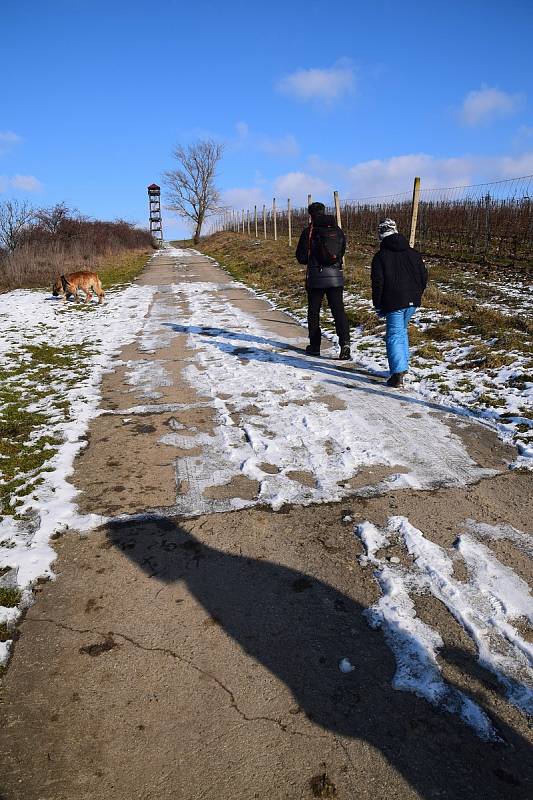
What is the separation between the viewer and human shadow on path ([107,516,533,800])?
1638mm

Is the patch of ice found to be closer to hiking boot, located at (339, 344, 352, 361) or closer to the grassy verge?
the grassy verge

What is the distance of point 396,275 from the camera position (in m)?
5.29

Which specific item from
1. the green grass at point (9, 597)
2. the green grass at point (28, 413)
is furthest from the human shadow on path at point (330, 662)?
the green grass at point (28, 413)

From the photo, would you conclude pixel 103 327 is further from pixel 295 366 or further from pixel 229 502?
pixel 229 502

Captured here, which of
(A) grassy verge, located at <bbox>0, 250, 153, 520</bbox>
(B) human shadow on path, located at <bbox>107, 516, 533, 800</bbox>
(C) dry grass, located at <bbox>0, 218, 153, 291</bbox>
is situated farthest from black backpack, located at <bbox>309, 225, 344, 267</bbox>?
(C) dry grass, located at <bbox>0, 218, 153, 291</bbox>

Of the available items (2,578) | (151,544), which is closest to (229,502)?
(151,544)

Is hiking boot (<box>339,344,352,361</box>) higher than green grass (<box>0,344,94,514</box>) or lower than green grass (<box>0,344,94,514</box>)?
higher

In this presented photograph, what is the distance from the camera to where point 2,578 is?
102 inches

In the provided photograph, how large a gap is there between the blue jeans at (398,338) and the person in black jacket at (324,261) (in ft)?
3.93

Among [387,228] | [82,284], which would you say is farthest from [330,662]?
[82,284]

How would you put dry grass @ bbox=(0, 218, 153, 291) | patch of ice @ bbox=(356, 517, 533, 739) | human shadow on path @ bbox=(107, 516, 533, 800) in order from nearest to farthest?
1. human shadow on path @ bbox=(107, 516, 533, 800)
2. patch of ice @ bbox=(356, 517, 533, 739)
3. dry grass @ bbox=(0, 218, 153, 291)

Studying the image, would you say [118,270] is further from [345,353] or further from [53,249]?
[345,353]

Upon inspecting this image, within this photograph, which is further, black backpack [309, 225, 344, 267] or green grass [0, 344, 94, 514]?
black backpack [309, 225, 344, 267]

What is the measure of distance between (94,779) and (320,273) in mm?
5685
